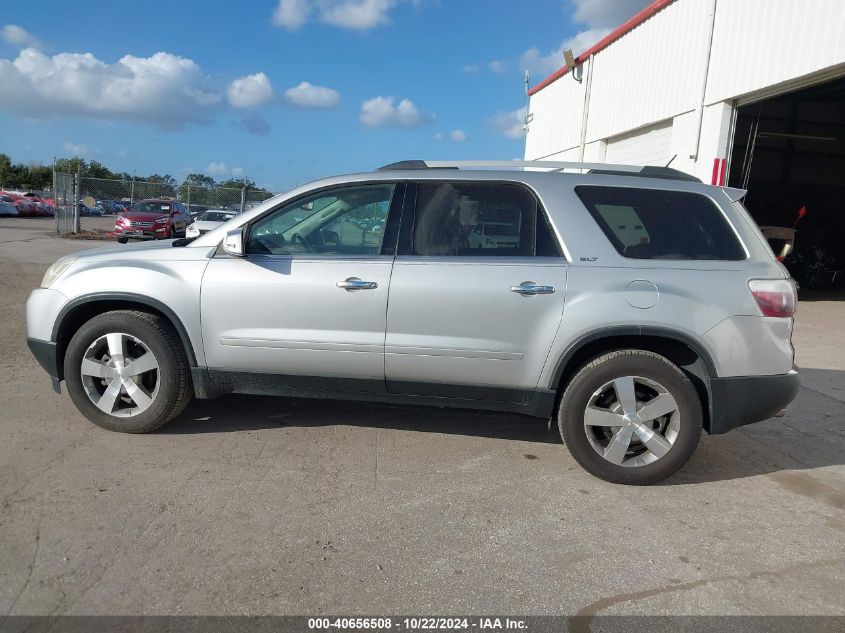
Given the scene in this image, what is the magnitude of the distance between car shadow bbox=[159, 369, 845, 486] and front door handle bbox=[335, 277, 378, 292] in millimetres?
1244

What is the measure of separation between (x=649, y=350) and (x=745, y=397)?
23.9 inches

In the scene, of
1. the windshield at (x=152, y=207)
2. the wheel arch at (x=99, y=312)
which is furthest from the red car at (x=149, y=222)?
the wheel arch at (x=99, y=312)

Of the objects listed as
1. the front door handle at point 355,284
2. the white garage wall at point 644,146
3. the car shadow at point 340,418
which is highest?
the white garage wall at point 644,146

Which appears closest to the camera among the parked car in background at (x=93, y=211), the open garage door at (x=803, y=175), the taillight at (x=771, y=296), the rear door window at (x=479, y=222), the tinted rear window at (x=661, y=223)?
the taillight at (x=771, y=296)

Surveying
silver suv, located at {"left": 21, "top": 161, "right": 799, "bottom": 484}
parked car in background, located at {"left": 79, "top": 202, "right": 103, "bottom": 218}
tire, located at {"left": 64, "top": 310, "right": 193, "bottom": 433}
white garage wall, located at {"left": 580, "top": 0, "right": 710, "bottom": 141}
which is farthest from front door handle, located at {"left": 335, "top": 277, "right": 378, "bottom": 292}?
parked car in background, located at {"left": 79, "top": 202, "right": 103, "bottom": 218}

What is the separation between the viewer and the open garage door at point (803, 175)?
1631cm

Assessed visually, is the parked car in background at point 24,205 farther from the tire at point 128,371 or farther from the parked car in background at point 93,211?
the tire at point 128,371

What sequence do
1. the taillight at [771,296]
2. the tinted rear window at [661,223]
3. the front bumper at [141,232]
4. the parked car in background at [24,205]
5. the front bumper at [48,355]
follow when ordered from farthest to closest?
1. the parked car in background at [24,205]
2. the front bumper at [141,232]
3. the front bumper at [48,355]
4. the tinted rear window at [661,223]
5. the taillight at [771,296]

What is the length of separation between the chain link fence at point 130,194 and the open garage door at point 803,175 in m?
16.8

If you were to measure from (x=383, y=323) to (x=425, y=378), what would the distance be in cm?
44

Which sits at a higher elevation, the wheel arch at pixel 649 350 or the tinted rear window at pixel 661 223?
the tinted rear window at pixel 661 223

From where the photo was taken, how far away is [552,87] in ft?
64.8

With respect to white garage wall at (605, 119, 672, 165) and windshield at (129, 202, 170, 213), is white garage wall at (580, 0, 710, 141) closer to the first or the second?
white garage wall at (605, 119, 672, 165)

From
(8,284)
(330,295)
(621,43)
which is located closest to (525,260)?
(330,295)
